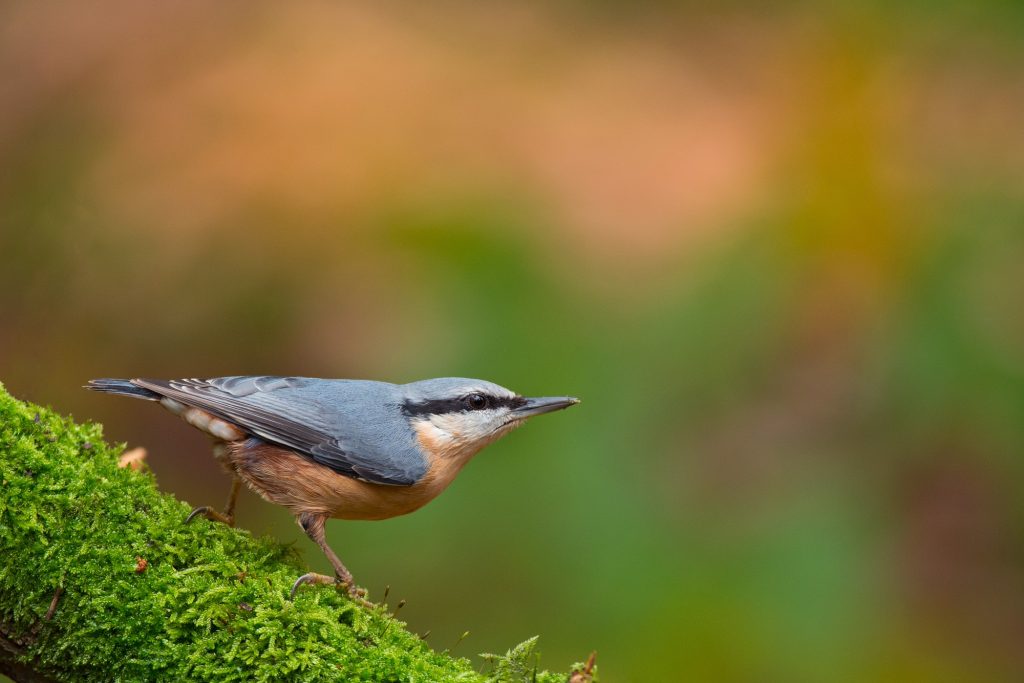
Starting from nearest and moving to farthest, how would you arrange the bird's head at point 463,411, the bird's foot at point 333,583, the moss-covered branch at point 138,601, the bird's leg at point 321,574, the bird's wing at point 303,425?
1. the moss-covered branch at point 138,601
2. the bird's foot at point 333,583
3. the bird's leg at point 321,574
4. the bird's wing at point 303,425
5. the bird's head at point 463,411

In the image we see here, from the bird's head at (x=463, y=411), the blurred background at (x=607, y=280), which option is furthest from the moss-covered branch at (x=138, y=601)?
the blurred background at (x=607, y=280)

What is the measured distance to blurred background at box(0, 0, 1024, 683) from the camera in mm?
5066

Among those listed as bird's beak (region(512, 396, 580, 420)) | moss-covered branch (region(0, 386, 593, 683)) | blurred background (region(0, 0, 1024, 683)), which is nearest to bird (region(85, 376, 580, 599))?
bird's beak (region(512, 396, 580, 420))

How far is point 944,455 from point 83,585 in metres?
4.98

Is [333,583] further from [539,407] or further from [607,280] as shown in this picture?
[607,280]

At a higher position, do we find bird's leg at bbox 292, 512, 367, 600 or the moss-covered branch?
the moss-covered branch

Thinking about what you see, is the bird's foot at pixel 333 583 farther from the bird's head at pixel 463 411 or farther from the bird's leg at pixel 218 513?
the bird's head at pixel 463 411

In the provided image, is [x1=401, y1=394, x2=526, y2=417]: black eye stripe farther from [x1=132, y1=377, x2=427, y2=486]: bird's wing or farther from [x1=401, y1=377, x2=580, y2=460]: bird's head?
[x1=132, y1=377, x2=427, y2=486]: bird's wing

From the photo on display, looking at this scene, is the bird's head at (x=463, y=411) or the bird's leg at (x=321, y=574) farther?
the bird's head at (x=463, y=411)

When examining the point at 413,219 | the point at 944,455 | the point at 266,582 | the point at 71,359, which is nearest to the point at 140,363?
the point at 71,359

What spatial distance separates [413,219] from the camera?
6.66 m

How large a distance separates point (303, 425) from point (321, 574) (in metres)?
0.52

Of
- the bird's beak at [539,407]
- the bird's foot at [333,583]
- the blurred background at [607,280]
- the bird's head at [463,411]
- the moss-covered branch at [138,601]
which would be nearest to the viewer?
the moss-covered branch at [138,601]

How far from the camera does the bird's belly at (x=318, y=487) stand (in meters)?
3.21
